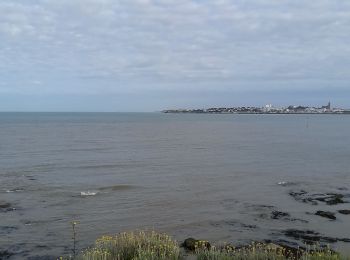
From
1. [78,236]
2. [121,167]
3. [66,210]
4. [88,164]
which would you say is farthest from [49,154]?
[78,236]

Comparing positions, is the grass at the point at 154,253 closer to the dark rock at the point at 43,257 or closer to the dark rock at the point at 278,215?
the dark rock at the point at 43,257

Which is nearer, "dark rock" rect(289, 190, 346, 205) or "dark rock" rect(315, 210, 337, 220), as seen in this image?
"dark rock" rect(315, 210, 337, 220)

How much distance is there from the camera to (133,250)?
12.9 m

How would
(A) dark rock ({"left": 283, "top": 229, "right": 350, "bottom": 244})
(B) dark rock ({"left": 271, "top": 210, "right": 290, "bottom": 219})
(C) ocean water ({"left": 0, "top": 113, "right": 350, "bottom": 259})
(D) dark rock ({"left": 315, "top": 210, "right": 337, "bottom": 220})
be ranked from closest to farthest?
1. (A) dark rock ({"left": 283, "top": 229, "right": 350, "bottom": 244})
2. (C) ocean water ({"left": 0, "top": 113, "right": 350, "bottom": 259})
3. (D) dark rock ({"left": 315, "top": 210, "right": 337, "bottom": 220})
4. (B) dark rock ({"left": 271, "top": 210, "right": 290, "bottom": 219})

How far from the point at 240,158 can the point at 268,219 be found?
83.6 feet

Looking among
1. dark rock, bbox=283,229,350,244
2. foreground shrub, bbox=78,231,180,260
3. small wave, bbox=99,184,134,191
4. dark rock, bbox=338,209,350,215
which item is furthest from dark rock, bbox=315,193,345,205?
foreground shrub, bbox=78,231,180,260

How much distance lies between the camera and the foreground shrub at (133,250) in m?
11.6

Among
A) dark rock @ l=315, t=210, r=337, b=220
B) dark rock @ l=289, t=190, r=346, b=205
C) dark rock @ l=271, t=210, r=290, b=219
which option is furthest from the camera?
dark rock @ l=289, t=190, r=346, b=205

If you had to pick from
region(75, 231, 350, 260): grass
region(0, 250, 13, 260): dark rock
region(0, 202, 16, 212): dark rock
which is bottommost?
region(0, 250, 13, 260): dark rock

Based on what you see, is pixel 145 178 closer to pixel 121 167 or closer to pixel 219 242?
pixel 121 167

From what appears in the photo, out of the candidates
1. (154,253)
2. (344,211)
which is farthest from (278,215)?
(154,253)

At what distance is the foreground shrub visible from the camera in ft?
38.1

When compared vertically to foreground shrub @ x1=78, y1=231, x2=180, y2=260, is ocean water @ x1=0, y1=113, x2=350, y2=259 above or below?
below

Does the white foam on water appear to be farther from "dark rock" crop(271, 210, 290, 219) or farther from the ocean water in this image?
"dark rock" crop(271, 210, 290, 219)
